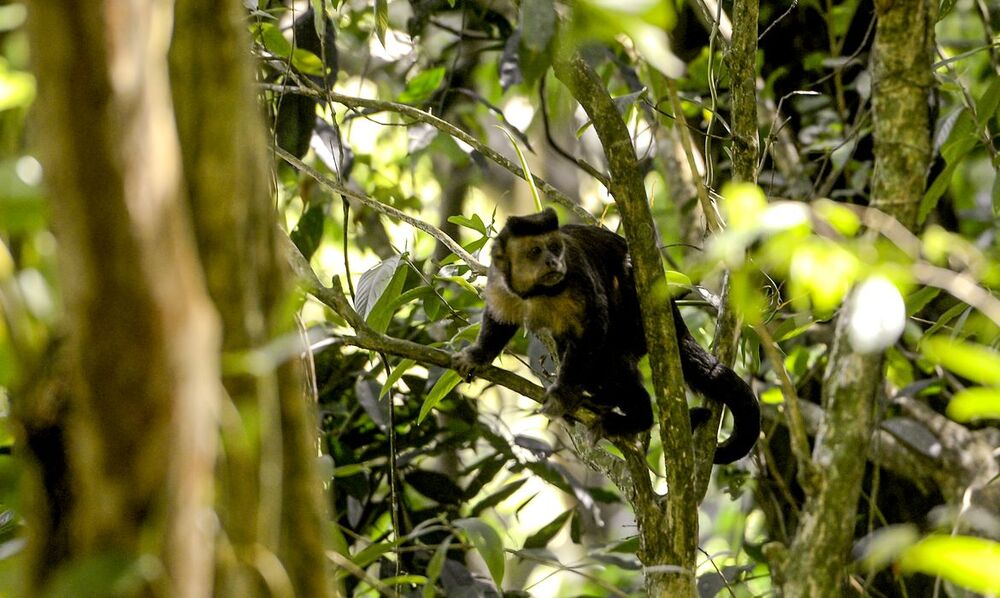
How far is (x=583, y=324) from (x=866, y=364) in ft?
4.22

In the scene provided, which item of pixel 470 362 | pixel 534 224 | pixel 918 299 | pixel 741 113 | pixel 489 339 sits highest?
pixel 741 113

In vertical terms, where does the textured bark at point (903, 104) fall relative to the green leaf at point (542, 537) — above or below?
above

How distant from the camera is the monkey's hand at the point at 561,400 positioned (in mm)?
3468

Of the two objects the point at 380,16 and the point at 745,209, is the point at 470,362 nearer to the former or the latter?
the point at 380,16

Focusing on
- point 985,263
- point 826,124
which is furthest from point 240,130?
point 826,124

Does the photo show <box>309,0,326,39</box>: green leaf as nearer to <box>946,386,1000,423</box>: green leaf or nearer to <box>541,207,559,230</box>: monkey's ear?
<box>541,207,559,230</box>: monkey's ear

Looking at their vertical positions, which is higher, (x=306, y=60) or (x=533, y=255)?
(x=306, y=60)

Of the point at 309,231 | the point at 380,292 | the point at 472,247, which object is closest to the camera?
the point at 380,292

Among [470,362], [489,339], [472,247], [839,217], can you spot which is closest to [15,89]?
[839,217]

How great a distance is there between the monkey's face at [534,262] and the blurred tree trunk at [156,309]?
2967 millimetres

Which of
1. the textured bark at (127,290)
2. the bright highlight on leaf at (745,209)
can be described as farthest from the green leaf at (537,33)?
the textured bark at (127,290)

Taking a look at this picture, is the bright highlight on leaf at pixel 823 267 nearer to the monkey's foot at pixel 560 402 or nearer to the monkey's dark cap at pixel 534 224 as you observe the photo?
the monkey's foot at pixel 560 402

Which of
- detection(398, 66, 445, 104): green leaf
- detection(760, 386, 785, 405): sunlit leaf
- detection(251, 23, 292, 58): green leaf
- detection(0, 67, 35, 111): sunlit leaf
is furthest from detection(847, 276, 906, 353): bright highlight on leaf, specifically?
detection(398, 66, 445, 104): green leaf

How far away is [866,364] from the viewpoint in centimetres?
304
